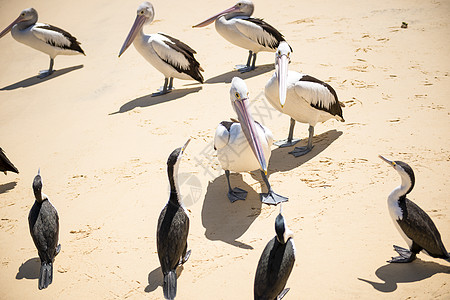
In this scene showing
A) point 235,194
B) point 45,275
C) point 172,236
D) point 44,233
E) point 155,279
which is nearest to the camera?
point 172,236

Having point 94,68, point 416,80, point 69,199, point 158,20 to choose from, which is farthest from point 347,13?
point 69,199

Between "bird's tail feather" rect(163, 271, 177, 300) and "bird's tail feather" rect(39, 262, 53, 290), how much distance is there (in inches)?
46.3

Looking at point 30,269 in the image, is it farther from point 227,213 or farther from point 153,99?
point 153,99

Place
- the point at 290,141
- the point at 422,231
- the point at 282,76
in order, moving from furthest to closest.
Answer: the point at 290,141 < the point at 282,76 < the point at 422,231

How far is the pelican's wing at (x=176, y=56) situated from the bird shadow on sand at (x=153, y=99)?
0.96ft

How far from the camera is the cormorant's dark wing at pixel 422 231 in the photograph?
3395mm

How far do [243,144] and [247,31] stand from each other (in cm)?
377

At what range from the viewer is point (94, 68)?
9523 millimetres

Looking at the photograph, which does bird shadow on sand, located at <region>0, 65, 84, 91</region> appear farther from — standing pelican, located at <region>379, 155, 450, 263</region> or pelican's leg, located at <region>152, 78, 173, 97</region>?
standing pelican, located at <region>379, 155, 450, 263</region>

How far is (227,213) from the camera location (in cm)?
461

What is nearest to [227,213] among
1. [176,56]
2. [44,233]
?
[44,233]

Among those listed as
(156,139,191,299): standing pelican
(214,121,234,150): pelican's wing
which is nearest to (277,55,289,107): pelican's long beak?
(214,121,234,150): pelican's wing

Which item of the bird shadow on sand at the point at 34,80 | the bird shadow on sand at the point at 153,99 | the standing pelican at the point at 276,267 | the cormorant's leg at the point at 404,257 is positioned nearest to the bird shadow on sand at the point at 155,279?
the standing pelican at the point at 276,267

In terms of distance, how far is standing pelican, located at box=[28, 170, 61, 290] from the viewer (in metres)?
4.04
